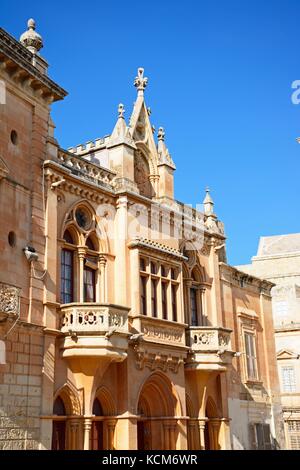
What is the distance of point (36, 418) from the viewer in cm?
1795

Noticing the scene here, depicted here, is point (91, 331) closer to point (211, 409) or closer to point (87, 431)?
point (87, 431)

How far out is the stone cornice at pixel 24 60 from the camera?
732 inches

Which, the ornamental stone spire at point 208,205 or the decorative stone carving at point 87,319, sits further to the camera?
the ornamental stone spire at point 208,205

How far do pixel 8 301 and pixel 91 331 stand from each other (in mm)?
3373

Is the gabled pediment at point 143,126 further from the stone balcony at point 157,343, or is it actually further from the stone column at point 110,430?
the stone column at point 110,430

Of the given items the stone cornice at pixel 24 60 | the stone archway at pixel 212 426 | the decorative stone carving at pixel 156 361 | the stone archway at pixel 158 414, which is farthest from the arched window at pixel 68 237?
the stone archway at pixel 212 426

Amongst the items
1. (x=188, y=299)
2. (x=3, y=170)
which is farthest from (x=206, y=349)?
(x=3, y=170)

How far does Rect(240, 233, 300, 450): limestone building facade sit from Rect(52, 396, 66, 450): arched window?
2242 cm

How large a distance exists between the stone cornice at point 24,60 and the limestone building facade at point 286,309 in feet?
85.8

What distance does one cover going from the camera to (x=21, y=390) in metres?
17.7

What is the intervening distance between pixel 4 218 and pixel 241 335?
1553 centimetres

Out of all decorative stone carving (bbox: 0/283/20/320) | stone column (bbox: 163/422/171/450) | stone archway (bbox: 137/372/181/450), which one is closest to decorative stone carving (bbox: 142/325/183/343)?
stone archway (bbox: 137/372/181/450)
